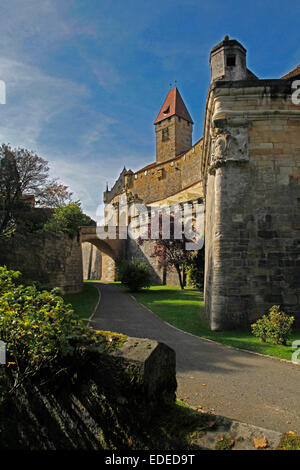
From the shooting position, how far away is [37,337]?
8.04ft

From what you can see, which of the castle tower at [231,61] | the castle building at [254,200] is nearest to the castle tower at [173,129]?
the castle tower at [231,61]

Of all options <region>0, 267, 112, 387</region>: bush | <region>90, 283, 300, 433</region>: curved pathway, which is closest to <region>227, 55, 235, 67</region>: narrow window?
<region>90, 283, 300, 433</region>: curved pathway

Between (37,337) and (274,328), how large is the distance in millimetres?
5894

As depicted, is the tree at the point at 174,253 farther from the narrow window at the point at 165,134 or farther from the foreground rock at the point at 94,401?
the narrow window at the point at 165,134

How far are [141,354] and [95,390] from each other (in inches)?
20.2

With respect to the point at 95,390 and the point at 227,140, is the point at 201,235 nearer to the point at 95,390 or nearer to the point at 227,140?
the point at 227,140

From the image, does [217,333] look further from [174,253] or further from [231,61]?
[174,253]

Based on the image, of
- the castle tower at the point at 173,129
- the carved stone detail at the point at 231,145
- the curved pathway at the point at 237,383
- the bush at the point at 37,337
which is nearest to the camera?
the bush at the point at 37,337

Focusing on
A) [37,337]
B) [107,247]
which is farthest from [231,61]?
[107,247]

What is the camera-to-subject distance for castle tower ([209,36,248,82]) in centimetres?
977

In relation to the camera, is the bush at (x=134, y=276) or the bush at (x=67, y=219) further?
the bush at (x=134, y=276)

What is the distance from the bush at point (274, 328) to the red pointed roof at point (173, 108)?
162 ft

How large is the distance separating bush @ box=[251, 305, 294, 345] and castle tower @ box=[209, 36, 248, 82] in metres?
8.00

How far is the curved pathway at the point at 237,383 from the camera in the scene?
3357mm
